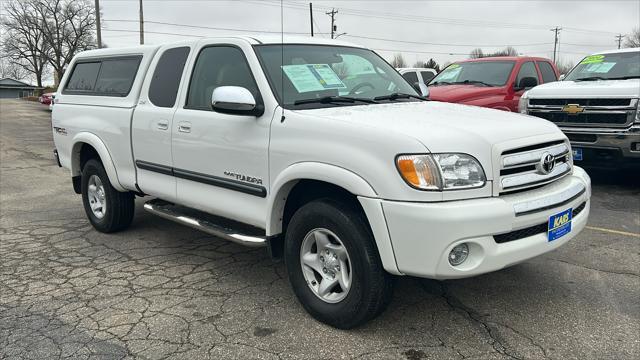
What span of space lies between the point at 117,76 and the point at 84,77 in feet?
2.76

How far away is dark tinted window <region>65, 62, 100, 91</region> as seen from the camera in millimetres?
5914

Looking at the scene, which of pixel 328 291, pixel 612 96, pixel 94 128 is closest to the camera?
pixel 328 291

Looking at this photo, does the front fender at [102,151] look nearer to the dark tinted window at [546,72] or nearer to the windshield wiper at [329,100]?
the windshield wiper at [329,100]

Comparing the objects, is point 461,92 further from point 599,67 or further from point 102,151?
point 102,151

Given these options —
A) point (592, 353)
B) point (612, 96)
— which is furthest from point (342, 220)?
point (612, 96)

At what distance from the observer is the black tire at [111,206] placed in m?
5.63

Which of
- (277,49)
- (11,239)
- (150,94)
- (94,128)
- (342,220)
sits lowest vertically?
(11,239)

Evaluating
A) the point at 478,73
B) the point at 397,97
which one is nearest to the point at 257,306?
the point at 397,97

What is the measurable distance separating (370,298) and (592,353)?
1306 mm

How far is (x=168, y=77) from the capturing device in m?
4.80

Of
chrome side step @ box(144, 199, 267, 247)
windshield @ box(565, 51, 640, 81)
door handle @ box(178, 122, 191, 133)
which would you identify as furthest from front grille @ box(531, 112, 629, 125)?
door handle @ box(178, 122, 191, 133)

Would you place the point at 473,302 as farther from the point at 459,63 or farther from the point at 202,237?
the point at 459,63

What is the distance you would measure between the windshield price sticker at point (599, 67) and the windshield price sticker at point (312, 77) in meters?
5.72

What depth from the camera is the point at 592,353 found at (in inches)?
124
